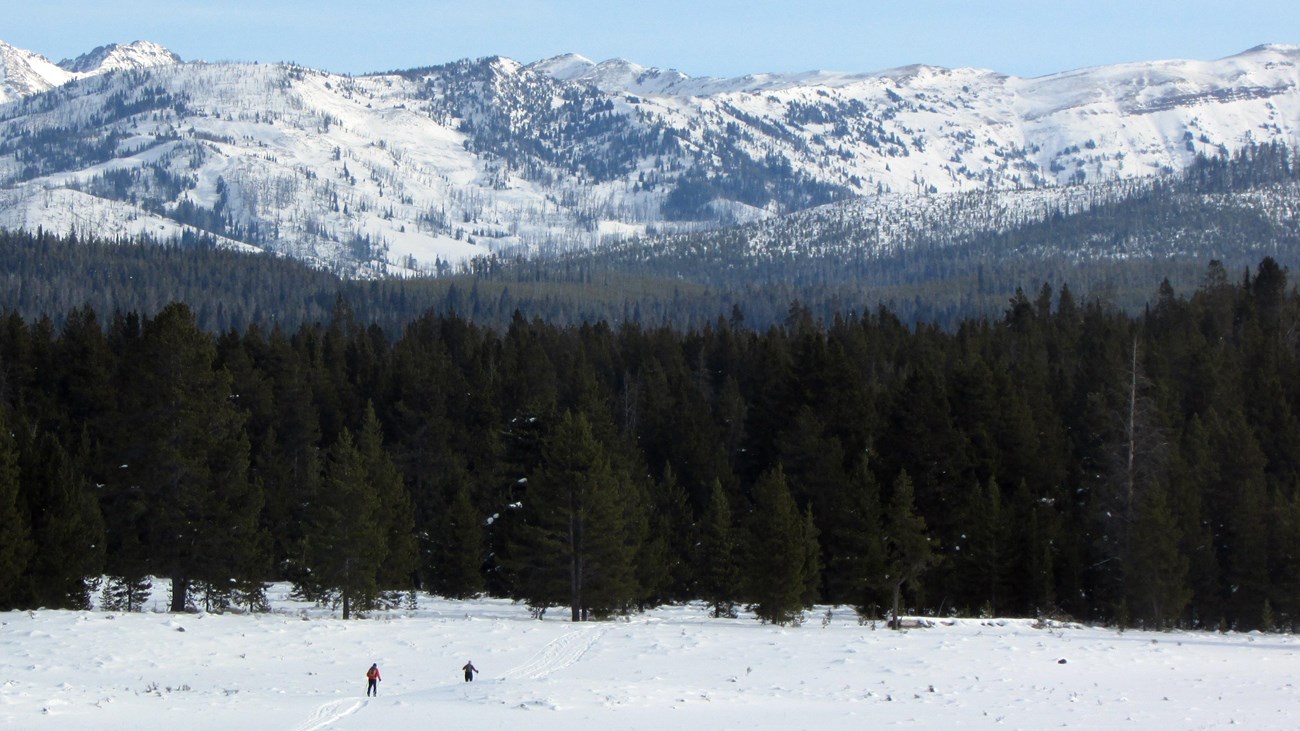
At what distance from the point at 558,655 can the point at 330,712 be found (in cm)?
1151

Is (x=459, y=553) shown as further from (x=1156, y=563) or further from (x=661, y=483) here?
(x=1156, y=563)

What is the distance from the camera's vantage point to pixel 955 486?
6278cm

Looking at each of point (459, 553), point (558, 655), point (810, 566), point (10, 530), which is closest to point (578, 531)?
point (810, 566)

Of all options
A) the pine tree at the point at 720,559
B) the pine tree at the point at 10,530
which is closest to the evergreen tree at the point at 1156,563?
the pine tree at the point at 720,559

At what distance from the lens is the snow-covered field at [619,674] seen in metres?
29.4

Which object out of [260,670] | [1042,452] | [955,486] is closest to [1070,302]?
[1042,452]

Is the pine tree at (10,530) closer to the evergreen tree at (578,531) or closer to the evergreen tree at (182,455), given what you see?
the evergreen tree at (182,455)

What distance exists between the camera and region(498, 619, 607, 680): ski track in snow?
3772 cm

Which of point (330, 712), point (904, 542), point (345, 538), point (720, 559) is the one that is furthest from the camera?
point (720, 559)

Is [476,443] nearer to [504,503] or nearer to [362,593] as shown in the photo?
[504,503]

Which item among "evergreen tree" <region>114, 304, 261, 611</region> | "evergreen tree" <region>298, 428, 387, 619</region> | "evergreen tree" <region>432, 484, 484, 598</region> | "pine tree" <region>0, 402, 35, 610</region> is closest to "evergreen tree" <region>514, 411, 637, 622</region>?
"evergreen tree" <region>298, 428, 387, 619</region>

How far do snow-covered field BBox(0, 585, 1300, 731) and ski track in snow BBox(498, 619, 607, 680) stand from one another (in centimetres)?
10

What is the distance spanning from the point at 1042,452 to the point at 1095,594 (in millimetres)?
11925

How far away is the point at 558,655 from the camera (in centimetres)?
4100
